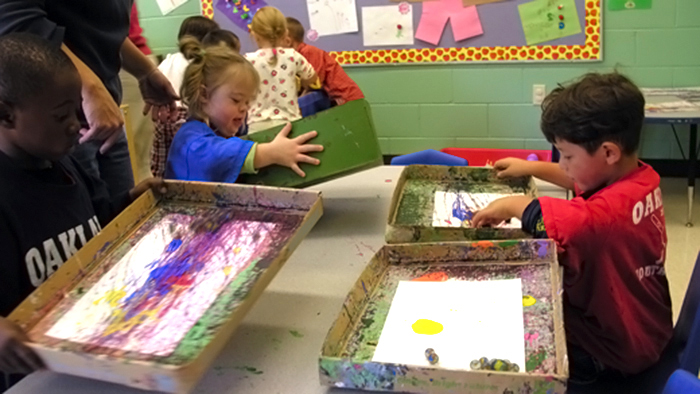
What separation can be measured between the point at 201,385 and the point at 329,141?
0.66 m

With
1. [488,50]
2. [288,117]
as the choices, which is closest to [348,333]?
[288,117]

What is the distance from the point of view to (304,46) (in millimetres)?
3291

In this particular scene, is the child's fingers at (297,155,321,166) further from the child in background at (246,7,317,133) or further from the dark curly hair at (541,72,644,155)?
the child in background at (246,7,317,133)

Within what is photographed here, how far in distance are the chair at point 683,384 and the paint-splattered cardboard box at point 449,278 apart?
0.45 ft

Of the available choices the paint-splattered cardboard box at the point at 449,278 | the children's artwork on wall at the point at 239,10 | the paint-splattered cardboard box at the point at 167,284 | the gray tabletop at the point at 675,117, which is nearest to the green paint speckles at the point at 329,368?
the paint-splattered cardboard box at the point at 449,278

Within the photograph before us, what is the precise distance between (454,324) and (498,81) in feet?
9.56

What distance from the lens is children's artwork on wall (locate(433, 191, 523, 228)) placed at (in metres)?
1.18

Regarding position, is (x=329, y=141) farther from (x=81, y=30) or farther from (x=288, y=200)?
(x=81, y=30)

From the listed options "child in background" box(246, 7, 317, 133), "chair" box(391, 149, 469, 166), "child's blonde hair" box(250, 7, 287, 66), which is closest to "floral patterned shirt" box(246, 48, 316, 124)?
"child in background" box(246, 7, 317, 133)

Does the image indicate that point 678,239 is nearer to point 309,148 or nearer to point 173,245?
point 309,148

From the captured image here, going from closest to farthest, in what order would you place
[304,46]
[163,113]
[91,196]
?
[91,196] < [163,113] < [304,46]

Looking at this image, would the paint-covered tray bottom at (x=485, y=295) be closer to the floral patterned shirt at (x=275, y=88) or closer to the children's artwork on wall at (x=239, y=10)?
the floral patterned shirt at (x=275, y=88)

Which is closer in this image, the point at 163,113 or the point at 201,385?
the point at 201,385

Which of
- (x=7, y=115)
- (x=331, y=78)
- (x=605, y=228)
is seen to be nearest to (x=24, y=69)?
(x=7, y=115)
